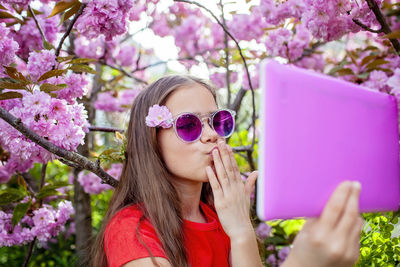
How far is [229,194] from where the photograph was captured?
1276mm

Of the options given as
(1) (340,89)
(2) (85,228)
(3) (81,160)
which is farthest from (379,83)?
(2) (85,228)

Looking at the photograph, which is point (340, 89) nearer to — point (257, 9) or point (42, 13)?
point (42, 13)

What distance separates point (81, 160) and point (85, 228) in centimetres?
140

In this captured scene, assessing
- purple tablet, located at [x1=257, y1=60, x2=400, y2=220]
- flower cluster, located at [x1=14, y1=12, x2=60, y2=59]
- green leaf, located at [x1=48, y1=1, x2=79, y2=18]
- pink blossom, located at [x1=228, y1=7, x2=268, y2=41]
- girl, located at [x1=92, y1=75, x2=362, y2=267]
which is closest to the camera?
purple tablet, located at [x1=257, y1=60, x2=400, y2=220]

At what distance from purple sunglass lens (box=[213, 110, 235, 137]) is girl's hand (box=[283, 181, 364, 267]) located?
726 millimetres

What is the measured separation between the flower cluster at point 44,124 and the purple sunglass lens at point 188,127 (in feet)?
1.25

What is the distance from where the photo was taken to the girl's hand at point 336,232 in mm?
790

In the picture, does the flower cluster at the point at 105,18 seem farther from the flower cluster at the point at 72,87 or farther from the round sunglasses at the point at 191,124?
the round sunglasses at the point at 191,124

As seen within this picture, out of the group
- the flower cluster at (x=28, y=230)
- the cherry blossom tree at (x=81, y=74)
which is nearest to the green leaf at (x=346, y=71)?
the cherry blossom tree at (x=81, y=74)

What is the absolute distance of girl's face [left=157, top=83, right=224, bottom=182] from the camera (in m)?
1.45

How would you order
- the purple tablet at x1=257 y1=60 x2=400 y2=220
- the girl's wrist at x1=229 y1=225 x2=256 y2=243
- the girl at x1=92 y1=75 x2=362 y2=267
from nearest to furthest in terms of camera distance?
the purple tablet at x1=257 y1=60 x2=400 y2=220, the girl's wrist at x1=229 y1=225 x2=256 y2=243, the girl at x1=92 y1=75 x2=362 y2=267

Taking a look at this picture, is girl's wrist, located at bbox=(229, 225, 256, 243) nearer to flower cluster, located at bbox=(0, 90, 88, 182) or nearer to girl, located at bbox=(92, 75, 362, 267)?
girl, located at bbox=(92, 75, 362, 267)

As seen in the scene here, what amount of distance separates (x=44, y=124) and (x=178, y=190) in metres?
0.58

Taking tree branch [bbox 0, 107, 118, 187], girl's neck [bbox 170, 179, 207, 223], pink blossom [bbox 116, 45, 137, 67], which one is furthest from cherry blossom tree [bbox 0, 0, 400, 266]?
pink blossom [bbox 116, 45, 137, 67]
